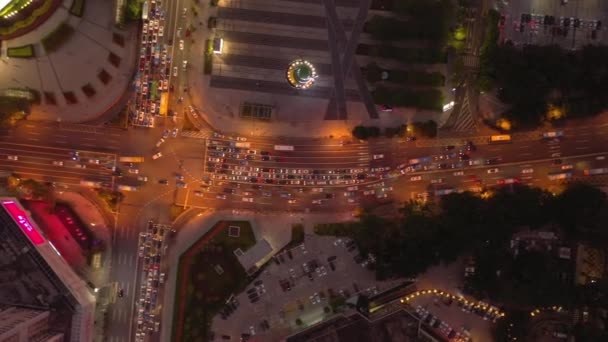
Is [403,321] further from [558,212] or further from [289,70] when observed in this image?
[289,70]

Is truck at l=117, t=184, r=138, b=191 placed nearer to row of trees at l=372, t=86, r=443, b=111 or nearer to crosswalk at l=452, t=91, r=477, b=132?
row of trees at l=372, t=86, r=443, b=111

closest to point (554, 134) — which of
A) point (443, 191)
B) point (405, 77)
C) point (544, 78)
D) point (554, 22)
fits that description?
point (544, 78)

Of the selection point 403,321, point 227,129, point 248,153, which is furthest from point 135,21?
point 403,321

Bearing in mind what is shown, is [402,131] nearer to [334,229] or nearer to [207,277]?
[334,229]

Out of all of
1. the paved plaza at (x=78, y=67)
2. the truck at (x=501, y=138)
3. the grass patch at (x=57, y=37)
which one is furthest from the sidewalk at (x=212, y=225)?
the grass patch at (x=57, y=37)

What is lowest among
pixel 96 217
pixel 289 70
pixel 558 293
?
pixel 558 293
